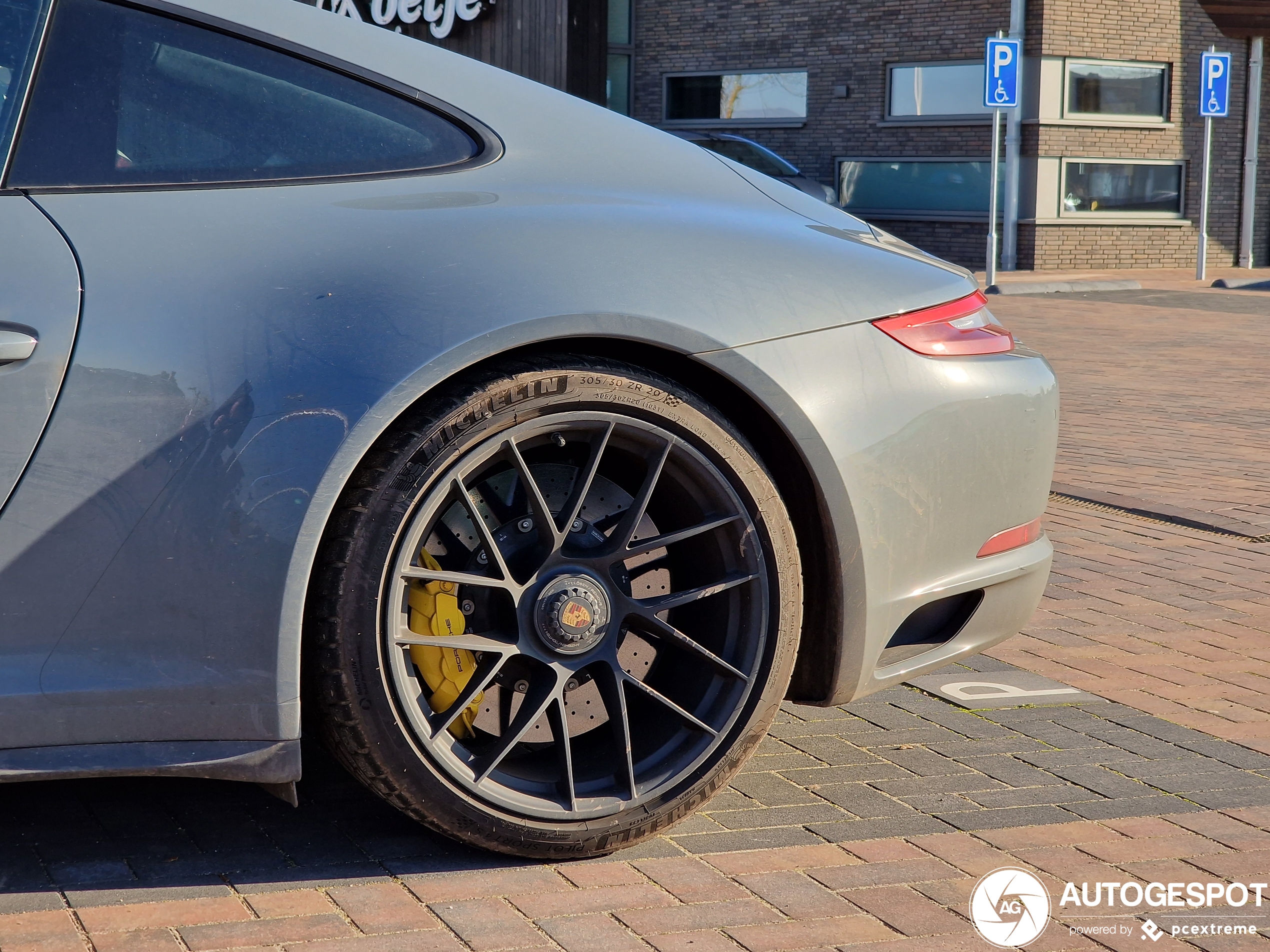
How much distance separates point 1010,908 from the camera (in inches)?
101

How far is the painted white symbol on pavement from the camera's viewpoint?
383 centimetres

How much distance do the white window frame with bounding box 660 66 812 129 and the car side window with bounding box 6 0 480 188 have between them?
2388 cm

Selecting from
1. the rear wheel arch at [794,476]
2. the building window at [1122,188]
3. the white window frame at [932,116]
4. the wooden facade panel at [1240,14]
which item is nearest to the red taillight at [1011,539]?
the rear wheel arch at [794,476]

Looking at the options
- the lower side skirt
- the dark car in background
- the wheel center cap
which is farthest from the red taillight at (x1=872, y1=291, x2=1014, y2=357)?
the dark car in background

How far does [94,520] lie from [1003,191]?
2267 cm

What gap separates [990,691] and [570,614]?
171cm

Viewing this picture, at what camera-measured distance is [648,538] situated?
273 cm

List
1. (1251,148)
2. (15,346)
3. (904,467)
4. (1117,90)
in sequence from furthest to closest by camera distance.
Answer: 1. (1251,148)
2. (1117,90)
3. (904,467)
4. (15,346)

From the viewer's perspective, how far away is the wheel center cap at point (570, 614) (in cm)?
256

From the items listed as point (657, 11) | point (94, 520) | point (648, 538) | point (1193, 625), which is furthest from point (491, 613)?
point (657, 11)

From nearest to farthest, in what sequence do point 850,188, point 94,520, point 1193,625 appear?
point 94,520 < point 1193,625 < point 850,188

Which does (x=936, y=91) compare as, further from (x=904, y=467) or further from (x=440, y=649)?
(x=440, y=649)

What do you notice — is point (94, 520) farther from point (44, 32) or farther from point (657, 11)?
point (657, 11)

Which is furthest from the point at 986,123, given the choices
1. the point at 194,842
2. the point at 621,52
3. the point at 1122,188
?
the point at 194,842
